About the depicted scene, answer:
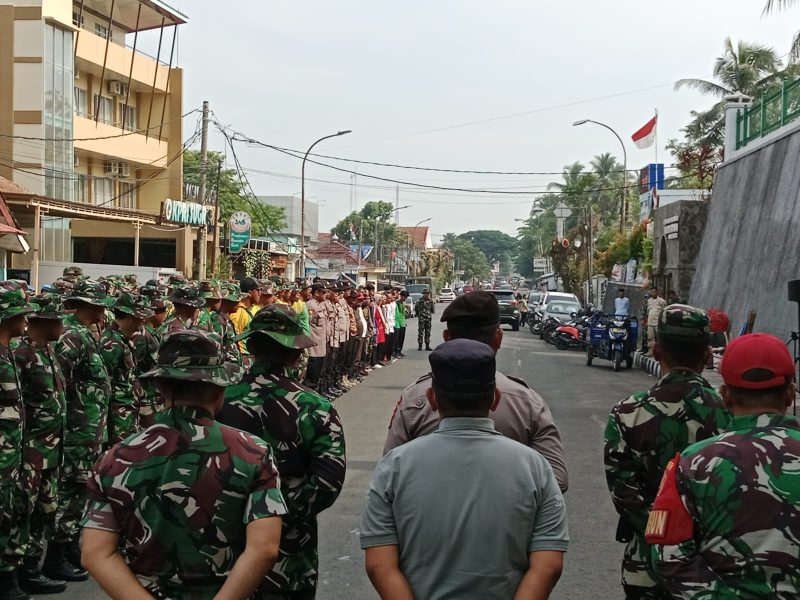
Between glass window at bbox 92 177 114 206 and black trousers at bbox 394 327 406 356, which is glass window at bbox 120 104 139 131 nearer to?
glass window at bbox 92 177 114 206

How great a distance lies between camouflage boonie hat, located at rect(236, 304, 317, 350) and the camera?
3.98 metres

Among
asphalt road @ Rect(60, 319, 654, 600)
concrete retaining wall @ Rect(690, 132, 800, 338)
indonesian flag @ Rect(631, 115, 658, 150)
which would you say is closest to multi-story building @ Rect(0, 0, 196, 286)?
asphalt road @ Rect(60, 319, 654, 600)

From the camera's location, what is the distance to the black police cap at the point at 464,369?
2941 mm

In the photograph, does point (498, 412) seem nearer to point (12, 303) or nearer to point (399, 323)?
point (12, 303)

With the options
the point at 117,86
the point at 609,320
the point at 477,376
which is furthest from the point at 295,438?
the point at 117,86

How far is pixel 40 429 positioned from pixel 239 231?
1354 inches

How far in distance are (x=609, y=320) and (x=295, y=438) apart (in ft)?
69.9

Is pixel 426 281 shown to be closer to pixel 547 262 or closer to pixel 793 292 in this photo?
pixel 547 262

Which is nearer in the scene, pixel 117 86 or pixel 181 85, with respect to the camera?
pixel 117 86

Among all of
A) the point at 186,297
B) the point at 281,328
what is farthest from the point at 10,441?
the point at 186,297

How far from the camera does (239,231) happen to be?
40.3 metres

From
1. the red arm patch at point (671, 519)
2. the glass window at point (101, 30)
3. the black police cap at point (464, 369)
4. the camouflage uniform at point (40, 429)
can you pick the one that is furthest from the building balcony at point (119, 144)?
the red arm patch at point (671, 519)

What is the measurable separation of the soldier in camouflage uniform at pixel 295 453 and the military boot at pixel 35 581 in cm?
304

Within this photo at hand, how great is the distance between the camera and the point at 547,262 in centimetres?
9938
